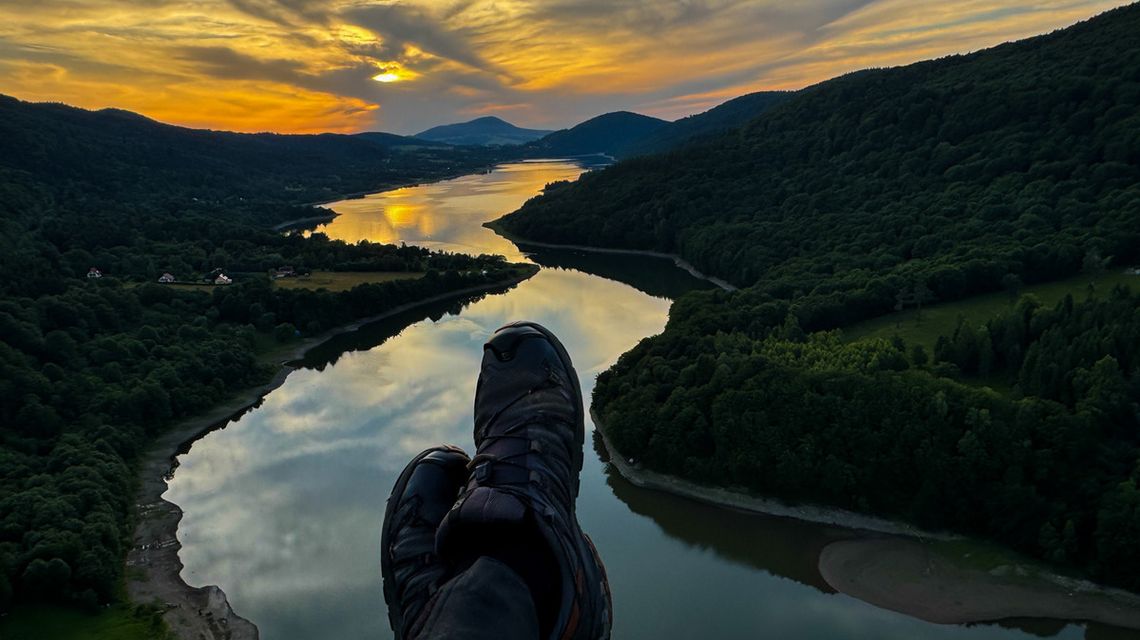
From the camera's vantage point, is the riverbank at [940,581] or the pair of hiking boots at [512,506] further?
the riverbank at [940,581]

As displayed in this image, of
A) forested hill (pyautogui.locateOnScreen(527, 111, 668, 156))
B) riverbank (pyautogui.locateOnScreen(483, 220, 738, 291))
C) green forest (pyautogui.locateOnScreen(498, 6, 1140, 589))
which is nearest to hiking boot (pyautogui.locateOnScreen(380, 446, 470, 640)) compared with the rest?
green forest (pyautogui.locateOnScreen(498, 6, 1140, 589))

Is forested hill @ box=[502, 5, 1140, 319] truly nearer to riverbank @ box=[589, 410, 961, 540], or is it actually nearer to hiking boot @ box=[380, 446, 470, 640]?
riverbank @ box=[589, 410, 961, 540]

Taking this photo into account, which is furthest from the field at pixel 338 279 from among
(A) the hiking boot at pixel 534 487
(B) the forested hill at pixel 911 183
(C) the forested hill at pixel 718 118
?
(C) the forested hill at pixel 718 118

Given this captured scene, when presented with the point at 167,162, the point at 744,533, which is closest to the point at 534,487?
the point at 744,533

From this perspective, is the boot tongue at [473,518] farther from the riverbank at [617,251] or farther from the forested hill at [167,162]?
the forested hill at [167,162]

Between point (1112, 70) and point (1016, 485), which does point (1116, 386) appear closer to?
point (1016, 485)

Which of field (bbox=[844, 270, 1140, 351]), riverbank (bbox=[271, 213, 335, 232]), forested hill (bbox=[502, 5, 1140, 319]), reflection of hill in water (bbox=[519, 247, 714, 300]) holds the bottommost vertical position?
reflection of hill in water (bbox=[519, 247, 714, 300])
